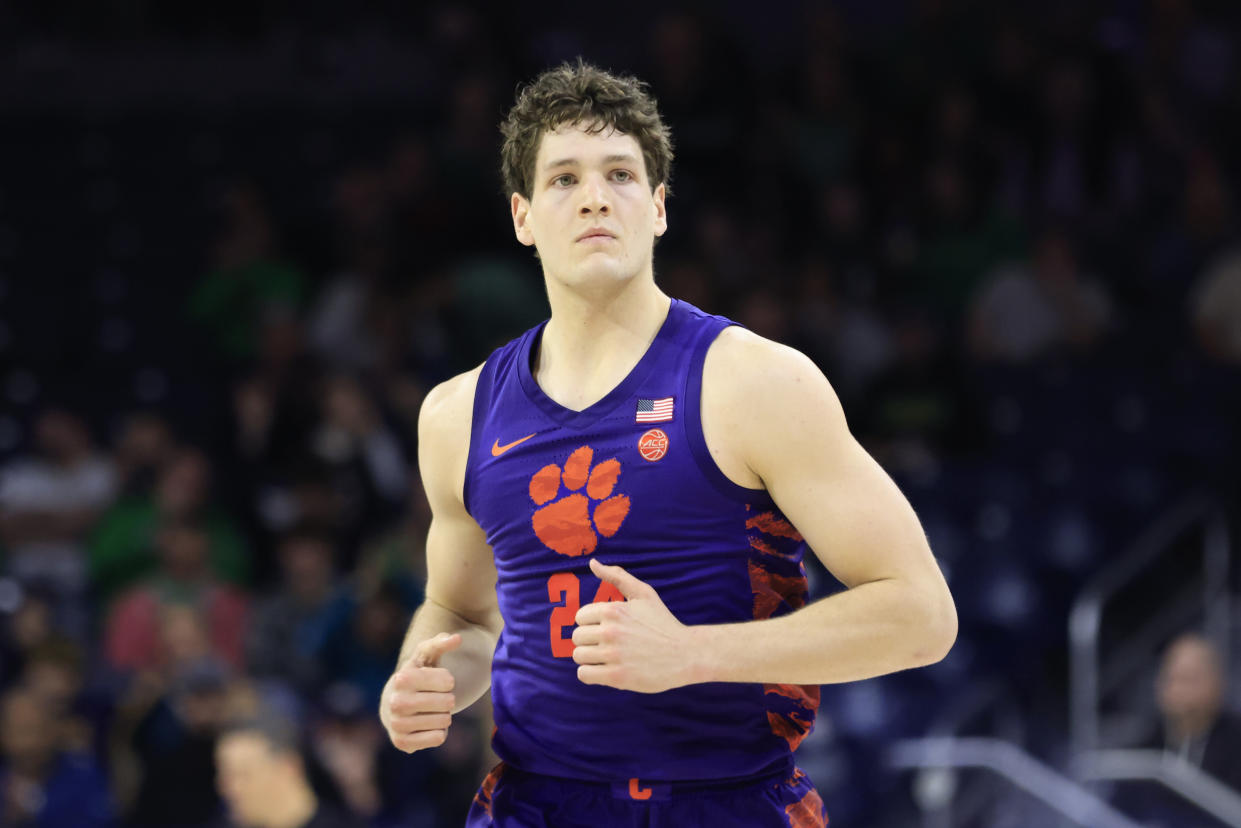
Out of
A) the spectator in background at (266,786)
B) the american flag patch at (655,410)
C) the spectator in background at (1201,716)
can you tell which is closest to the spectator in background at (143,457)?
the spectator in background at (266,786)

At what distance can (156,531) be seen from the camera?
8.12m

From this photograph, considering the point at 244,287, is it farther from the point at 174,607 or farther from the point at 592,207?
the point at 592,207

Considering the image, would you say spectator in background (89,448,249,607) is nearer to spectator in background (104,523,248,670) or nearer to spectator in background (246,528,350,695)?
spectator in background (104,523,248,670)

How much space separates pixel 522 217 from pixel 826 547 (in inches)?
37.3

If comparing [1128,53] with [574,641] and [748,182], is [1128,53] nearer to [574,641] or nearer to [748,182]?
[748,182]

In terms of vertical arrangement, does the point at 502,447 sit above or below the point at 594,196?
below

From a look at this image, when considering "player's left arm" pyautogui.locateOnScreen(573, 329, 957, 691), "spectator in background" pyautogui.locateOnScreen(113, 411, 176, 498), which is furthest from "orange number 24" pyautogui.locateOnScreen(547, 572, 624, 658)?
"spectator in background" pyautogui.locateOnScreen(113, 411, 176, 498)

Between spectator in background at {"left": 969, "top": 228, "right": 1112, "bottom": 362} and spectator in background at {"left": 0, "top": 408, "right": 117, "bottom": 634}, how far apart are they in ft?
16.8

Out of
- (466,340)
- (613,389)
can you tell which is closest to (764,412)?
(613,389)

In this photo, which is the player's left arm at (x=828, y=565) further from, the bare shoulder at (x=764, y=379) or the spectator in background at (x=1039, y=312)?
the spectator in background at (x=1039, y=312)

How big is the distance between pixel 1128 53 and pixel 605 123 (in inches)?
381

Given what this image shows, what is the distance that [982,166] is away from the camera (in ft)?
33.0

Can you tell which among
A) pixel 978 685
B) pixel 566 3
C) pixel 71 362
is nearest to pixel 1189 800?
pixel 978 685

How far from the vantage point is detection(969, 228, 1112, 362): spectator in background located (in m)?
9.53
